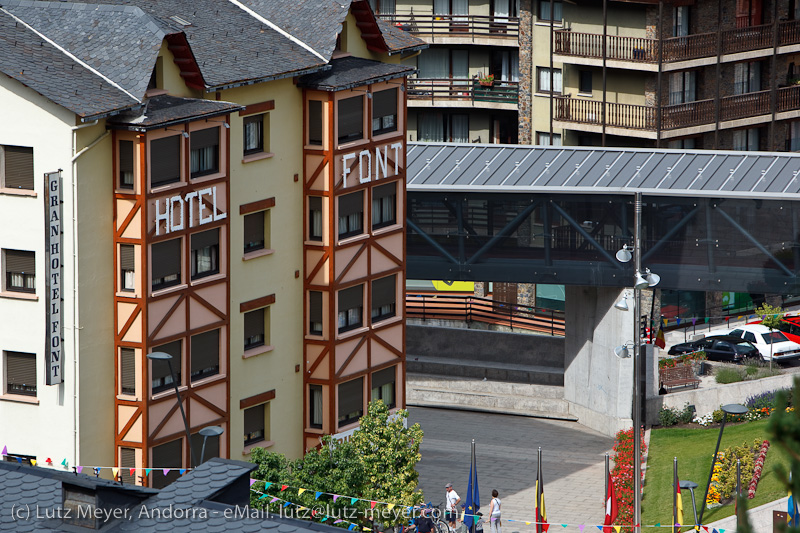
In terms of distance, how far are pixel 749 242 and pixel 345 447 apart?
20015 mm

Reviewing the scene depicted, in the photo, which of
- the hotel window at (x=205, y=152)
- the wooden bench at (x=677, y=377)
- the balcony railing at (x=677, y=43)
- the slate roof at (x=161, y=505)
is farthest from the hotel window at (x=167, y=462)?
the balcony railing at (x=677, y=43)

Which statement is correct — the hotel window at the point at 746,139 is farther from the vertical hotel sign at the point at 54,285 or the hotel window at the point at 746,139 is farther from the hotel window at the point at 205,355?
the vertical hotel sign at the point at 54,285

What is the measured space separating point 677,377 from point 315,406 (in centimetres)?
1793

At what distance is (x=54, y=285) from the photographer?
44.7 meters

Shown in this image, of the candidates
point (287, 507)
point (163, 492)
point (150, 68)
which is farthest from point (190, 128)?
point (163, 492)

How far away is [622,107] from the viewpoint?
78.7 metres

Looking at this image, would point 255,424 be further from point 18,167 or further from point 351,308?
point 18,167

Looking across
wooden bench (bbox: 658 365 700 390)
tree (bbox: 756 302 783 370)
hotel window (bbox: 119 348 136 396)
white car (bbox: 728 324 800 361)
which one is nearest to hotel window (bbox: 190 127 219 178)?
hotel window (bbox: 119 348 136 396)

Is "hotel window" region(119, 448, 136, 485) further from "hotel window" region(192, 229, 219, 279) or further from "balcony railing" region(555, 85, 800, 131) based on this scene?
"balcony railing" region(555, 85, 800, 131)

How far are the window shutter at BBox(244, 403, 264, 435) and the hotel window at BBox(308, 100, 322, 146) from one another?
8.68 metres

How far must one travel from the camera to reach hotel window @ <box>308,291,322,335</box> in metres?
52.5

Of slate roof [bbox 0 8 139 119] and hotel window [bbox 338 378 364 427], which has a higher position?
slate roof [bbox 0 8 139 119]

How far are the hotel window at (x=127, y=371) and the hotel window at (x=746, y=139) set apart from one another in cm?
4365

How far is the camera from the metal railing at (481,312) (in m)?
72.9
